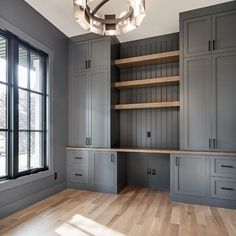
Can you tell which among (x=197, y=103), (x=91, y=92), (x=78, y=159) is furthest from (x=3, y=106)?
(x=197, y=103)

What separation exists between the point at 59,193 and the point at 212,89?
3.13 m

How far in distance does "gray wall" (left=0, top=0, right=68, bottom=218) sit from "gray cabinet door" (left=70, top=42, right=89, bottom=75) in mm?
145

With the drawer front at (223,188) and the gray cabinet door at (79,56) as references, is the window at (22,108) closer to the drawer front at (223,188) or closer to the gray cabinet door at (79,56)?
the gray cabinet door at (79,56)

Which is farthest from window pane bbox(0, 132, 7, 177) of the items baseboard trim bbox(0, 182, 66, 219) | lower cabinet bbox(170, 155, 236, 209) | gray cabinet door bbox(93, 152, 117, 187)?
lower cabinet bbox(170, 155, 236, 209)

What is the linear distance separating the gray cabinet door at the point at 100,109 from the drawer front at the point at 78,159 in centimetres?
28

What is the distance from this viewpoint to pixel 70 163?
372 cm

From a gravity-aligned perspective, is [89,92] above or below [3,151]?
above

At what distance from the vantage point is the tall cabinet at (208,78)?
2836 mm

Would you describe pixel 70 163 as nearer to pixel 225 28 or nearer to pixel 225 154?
pixel 225 154

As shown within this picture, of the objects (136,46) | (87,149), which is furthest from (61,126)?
(136,46)

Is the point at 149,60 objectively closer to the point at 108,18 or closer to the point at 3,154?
the point at 108,18

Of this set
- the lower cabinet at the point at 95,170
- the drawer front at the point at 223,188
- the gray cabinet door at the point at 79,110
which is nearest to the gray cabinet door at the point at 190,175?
the drawer front at the point at 223,188

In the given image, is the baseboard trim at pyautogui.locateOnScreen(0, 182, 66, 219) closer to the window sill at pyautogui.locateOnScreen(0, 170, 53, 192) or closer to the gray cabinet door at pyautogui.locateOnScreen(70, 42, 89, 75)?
the window sill at pyautogui.locateOnScreen(0, 170, 53, 192)

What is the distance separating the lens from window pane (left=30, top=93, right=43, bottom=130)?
10.1ft
